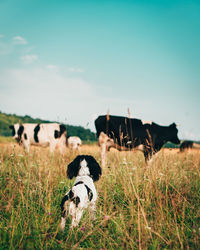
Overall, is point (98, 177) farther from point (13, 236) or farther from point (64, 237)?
point (13, 236)

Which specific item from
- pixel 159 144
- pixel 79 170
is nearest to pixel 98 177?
pixel 79 170

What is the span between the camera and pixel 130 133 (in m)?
8.12

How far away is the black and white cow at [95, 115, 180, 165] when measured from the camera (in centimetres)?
777

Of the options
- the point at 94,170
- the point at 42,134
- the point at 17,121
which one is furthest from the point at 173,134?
the point at 17,121

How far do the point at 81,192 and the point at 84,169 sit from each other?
3.01ft

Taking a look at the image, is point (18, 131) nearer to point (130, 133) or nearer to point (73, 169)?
point (130, 133)

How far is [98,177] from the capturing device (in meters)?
3.62

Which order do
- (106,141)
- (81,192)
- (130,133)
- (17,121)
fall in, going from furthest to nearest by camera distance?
(17,121)
(130,133)
(106,141)
(81,192)

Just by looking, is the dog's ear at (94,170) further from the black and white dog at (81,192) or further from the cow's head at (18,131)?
the cow's head at (18,131)

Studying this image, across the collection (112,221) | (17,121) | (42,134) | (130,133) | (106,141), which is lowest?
(112,221)

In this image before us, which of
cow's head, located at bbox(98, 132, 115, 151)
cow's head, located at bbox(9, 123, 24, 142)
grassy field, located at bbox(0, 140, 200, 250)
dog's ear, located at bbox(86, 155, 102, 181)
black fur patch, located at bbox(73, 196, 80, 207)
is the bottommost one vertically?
grassy field, located at bbox(0, 140, 200, 250)

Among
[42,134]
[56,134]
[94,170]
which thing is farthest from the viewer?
[42,134]

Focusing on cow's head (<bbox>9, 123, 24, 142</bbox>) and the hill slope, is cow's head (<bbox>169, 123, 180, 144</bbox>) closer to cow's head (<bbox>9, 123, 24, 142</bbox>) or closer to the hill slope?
cow's head (<bbox>9, 123, 24, 142</bbox>)

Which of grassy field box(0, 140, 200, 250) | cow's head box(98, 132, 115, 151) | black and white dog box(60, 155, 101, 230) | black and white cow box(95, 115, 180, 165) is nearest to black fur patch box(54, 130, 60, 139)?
black and white cow box(95, 115, 180, 165)
